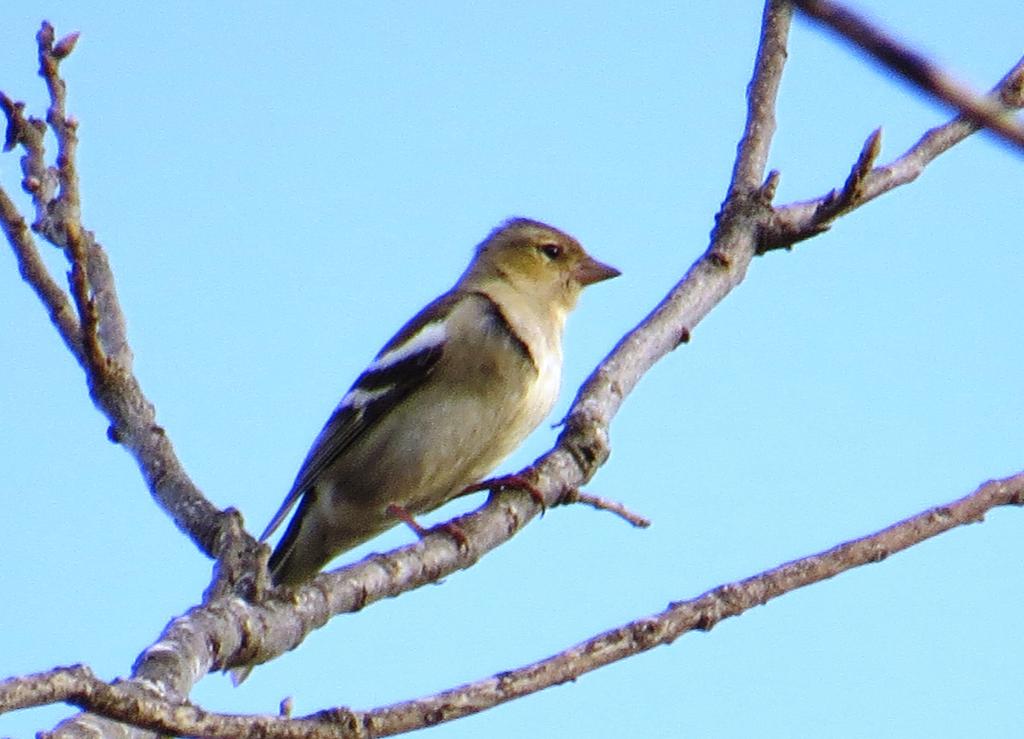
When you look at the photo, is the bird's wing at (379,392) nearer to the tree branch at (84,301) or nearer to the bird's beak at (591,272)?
the bird's beak at (591,272)

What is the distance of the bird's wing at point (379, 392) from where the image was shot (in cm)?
689

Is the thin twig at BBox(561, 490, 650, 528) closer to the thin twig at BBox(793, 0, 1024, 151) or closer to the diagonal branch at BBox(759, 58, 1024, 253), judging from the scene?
the diagonal branch at BBox(759, 58, 1024, 253)

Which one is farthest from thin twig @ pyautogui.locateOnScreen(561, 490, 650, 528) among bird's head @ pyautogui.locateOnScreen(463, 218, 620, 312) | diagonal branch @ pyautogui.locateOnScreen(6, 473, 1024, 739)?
bird's head @ pyautogui.locateOnScreen(463, 218, 620, 312)

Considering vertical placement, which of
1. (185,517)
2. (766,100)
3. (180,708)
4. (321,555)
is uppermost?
(766,100)

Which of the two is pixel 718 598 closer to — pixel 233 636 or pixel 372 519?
pixel 233 636

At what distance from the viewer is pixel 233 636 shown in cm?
340

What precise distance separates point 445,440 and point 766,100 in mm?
2243

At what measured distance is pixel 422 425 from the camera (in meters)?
6.64

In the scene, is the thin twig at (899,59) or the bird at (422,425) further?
the bird at (422,425)

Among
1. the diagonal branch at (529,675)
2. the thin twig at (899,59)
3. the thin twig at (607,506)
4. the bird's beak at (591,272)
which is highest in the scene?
the bird's beak at (591,272)

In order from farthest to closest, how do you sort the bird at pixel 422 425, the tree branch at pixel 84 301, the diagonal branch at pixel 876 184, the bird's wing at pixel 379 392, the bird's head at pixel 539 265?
the bird's head at pixel 539 265
the bird's wing at pixel 379 392
the bird at pixel 422 425
the diagonal branch at pixel 876 184
the tree branch at pixel 84 301

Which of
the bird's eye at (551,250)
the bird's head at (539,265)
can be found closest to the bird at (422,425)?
the bird's head at (539,265)

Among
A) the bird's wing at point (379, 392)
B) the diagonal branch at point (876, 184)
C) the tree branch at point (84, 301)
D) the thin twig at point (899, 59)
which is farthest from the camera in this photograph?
the bird's wing at point (379, 392)

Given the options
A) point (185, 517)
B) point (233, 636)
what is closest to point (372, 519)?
point (185, 517)
